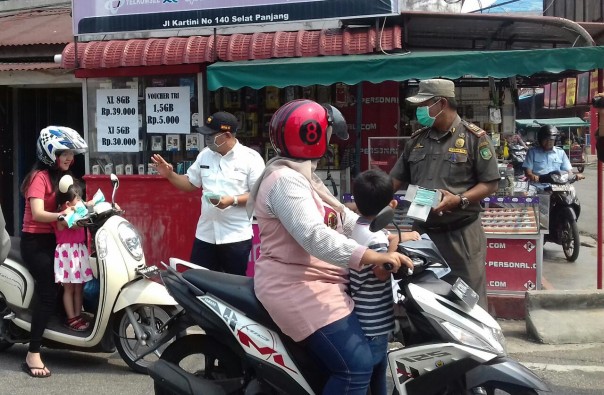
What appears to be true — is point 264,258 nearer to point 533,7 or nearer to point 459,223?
point 459,223

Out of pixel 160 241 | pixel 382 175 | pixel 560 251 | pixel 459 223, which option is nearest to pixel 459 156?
pixel 459 223

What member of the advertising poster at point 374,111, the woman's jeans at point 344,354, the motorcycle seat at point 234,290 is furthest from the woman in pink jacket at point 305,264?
the advertising poster at point 374,111

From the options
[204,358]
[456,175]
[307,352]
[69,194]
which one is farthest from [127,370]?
[456,175]

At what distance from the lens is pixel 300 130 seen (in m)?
2.98

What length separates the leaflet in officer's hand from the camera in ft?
13.7

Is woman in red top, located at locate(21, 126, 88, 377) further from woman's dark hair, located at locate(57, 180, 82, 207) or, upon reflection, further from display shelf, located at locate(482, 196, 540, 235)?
display shelf, located at locate(482, 196, 540, 235)

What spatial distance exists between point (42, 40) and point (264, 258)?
6.89 meters

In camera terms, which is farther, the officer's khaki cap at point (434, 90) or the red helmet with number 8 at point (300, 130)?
the officer's khaki cap at point (434, 90)

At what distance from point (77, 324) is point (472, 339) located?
3.02 metres

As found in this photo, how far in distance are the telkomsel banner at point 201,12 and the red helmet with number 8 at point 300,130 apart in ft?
12.2

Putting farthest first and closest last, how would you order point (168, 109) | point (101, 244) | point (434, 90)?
point (168, 109), point (101, 244), point (434, 90)

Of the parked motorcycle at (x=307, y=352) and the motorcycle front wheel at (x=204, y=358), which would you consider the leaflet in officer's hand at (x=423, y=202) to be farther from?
the motorcycle front wheel at (x=204, y=358)

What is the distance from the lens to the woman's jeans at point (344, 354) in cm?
302

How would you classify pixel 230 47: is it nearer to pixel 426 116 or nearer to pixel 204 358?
pixel 426 116
